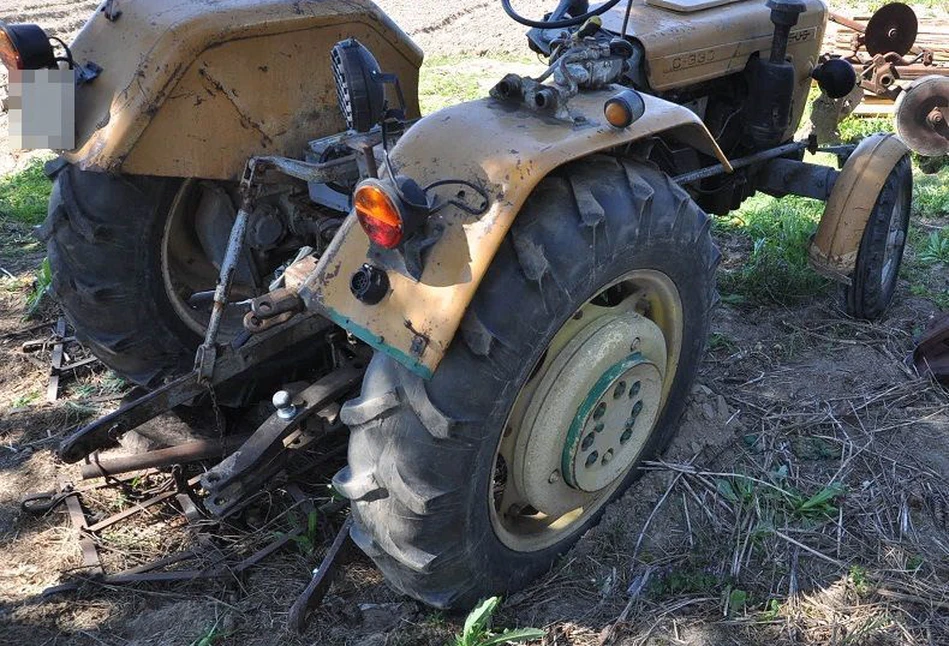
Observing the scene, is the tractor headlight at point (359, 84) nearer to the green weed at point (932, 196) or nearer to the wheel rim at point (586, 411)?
the wheel rim at point (586, 411)

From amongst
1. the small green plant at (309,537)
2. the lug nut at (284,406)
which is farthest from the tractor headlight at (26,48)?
the small green plant at (309,537)

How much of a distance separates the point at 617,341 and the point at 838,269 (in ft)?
5.56

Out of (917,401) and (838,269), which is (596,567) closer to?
(917,401)

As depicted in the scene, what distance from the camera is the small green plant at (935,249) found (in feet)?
15.0

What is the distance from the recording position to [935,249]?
4.61m

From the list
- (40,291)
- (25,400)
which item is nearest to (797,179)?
(25,400)

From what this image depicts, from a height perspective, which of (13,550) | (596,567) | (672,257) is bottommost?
(13,550)

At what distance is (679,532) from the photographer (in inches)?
106

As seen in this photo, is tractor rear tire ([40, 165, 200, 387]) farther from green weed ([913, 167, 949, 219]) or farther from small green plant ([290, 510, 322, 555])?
green weed ([913, 167, 949, 219])

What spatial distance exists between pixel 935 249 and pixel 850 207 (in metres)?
1.37

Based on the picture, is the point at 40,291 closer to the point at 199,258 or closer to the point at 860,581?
the point at 199,258

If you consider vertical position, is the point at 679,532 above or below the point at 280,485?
above

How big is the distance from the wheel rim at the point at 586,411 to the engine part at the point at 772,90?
1538 mm

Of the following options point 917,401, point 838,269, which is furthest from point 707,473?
point 838,269
